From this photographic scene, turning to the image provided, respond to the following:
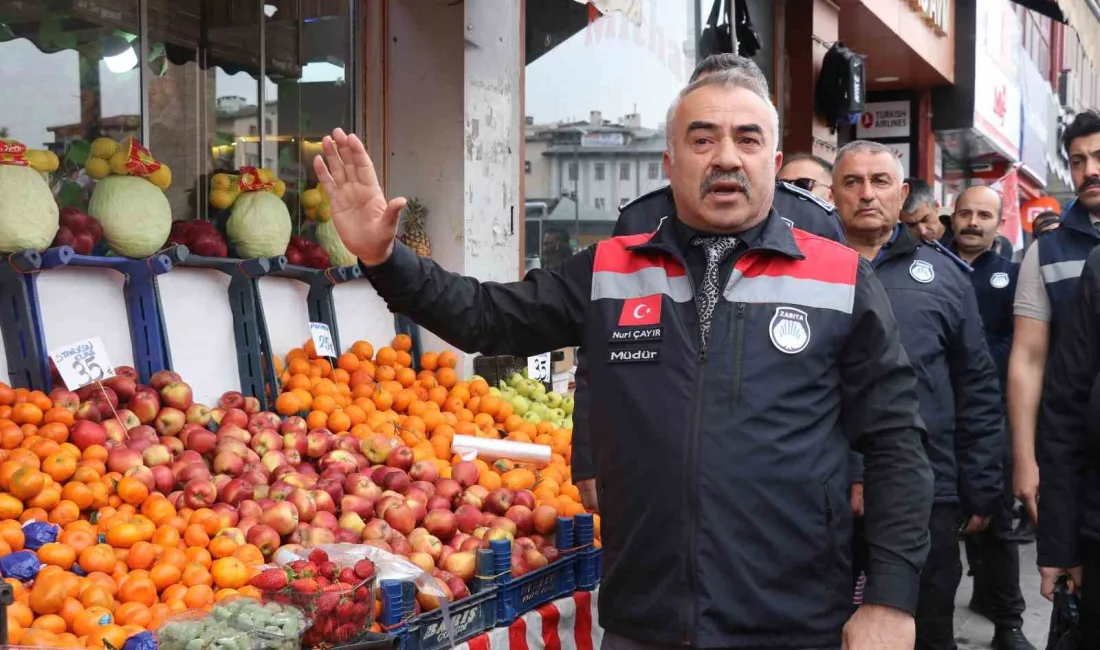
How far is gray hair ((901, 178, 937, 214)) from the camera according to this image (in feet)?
23.2

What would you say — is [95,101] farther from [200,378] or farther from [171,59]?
[200,378]

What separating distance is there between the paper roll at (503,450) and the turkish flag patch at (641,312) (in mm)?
2822

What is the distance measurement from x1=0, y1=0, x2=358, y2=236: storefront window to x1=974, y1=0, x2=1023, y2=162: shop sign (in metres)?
13.0

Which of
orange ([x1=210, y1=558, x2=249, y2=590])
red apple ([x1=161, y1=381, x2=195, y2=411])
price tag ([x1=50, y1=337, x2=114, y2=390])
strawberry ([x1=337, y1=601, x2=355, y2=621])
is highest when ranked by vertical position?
price tag ([x1=50, y1=337, x2=114, y2=390])

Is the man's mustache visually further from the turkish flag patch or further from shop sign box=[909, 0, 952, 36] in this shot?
shop sign box=[909, 0, 952, 36]

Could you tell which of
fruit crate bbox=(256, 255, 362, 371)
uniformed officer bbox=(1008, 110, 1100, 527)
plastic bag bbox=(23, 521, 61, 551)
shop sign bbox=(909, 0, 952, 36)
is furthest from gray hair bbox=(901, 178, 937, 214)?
shop sign bbox=(909, 0, 952, 36)

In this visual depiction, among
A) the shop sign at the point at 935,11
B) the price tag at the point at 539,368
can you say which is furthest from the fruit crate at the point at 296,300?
the shop sign at the point at 935,11

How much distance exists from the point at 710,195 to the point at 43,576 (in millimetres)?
2337

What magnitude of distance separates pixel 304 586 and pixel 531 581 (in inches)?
47.7

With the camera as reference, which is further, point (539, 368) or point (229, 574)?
point (539, 368)

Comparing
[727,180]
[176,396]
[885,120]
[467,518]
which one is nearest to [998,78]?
[885,120]

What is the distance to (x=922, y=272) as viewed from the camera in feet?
14.4

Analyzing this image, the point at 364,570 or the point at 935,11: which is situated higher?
the point at 935,11

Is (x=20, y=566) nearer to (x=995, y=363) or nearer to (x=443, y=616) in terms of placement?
(x=443, y=616)
